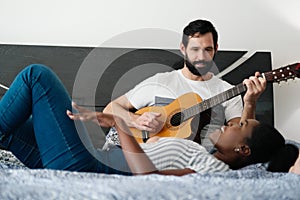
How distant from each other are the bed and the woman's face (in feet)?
0.30

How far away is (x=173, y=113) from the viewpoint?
189 centimetres

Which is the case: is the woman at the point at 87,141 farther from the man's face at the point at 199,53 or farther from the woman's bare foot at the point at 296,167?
the man's face at the point at 199,53

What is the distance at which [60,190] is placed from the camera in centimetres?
79

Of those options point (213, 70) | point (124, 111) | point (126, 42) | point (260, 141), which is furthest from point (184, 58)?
point (260, 141)

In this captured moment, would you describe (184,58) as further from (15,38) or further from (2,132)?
(2,132)

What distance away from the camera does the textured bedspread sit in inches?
30.6

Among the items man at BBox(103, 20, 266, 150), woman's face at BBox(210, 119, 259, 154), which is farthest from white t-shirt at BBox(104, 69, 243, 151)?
woman's face at BBox(210, 119, 259, 154)

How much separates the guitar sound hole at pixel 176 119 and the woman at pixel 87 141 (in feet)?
1.80

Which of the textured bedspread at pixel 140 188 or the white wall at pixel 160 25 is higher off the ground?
the white wall at pixel 160 25

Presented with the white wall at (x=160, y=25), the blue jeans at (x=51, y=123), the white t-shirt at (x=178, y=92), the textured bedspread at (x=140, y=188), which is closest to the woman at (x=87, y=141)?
the blue jeans at (x=51, y=123)

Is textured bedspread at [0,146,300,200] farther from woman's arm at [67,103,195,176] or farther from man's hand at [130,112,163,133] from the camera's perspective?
man's hand at [130,112,163,133]

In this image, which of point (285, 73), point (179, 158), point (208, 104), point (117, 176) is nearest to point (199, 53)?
point (208, 104)

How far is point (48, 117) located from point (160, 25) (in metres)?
1.53

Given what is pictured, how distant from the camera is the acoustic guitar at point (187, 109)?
176 cm
